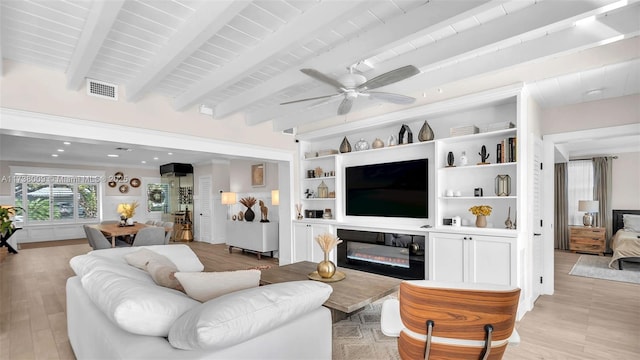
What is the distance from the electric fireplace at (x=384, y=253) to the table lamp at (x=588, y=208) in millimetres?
5259

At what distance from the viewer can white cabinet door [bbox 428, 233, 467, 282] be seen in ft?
12.0

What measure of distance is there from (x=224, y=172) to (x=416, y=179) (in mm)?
6531

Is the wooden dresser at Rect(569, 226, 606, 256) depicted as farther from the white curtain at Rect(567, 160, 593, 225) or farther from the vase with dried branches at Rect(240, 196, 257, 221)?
the vase with dried branches at Rect(240, 196, 257, 221)

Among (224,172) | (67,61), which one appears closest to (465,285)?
(67,61)

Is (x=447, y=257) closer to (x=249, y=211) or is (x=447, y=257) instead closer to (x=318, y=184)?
(x=318, y=184)

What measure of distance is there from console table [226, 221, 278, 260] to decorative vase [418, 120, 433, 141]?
3716mm

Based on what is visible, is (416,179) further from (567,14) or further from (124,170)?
(124,170)

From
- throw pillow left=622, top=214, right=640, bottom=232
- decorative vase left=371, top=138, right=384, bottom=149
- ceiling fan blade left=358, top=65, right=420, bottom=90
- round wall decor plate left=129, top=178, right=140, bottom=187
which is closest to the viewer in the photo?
ceiling fan blade left=358, top=65, right=420, bottom=90

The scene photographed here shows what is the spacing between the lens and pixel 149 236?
18.0ft

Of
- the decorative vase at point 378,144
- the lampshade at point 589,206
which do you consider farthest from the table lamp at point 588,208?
the decorative vase at point 378,144

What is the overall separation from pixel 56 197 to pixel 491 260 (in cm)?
1194

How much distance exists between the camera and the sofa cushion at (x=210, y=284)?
1734 millimetres

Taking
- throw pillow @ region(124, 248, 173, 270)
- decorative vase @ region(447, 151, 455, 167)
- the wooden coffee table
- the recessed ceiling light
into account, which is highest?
the recessed ceiling light

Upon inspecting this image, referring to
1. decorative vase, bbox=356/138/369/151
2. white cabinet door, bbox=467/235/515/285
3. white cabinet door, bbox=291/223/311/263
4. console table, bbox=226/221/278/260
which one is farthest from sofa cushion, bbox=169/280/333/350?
console table, bbox=226/221/278/260
